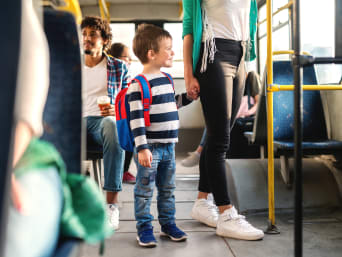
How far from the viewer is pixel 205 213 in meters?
1.95

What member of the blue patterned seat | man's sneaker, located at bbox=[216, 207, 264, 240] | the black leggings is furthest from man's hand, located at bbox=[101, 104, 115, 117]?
the blue patterned seat

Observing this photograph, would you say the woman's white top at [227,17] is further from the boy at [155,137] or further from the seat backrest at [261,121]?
the seat backrest at [261,121]

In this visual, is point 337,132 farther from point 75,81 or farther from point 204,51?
point 75,81

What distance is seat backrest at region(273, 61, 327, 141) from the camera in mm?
2471

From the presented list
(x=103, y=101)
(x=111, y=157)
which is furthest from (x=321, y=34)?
(x=111, y=157)

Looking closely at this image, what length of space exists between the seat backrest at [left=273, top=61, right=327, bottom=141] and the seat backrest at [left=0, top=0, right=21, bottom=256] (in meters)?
2.22

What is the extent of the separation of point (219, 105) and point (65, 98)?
1129mm

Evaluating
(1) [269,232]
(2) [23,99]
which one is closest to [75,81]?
(2) [23,99]

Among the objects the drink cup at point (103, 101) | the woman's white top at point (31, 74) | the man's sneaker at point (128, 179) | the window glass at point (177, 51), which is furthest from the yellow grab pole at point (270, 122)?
the window glass at point (177, 51)

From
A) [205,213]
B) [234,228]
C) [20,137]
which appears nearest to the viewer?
[20,137]

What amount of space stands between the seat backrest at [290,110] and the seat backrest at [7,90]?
7.27 ft

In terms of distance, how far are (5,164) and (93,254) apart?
1301mm

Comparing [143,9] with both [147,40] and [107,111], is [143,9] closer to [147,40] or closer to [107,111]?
[107,111]

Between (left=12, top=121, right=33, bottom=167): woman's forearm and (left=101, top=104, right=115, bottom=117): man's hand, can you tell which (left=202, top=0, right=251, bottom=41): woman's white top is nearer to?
(left=101, top=104, right=115, bottom=117): man's hand
